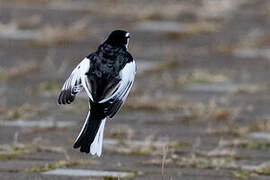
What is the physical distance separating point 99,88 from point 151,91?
202 inches

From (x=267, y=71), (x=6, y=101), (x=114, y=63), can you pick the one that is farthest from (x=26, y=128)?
(x=267, y=71)

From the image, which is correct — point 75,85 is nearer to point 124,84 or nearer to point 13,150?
point 124,84

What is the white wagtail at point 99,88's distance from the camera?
764 cm

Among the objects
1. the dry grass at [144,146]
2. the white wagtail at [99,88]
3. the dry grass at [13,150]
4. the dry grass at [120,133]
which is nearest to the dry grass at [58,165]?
the dry grass at [13,150]

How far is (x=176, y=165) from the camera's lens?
8898mm

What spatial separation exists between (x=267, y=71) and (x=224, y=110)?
3.21 meters

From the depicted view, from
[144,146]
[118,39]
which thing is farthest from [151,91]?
[118,39]

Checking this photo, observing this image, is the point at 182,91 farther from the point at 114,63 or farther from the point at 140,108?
the point at 114,63

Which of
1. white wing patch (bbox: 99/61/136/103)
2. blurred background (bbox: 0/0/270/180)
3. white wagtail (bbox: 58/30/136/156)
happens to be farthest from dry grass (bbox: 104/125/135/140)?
white wing patch (bbox: 99/61/136/103)

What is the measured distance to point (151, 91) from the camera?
12.9 m

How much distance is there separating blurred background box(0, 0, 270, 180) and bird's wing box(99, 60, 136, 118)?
1.45 ft

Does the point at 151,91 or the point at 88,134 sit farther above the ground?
the point at 151,91

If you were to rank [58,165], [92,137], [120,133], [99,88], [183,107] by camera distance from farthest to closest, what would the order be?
[183,107] < [120,133] < [58,165] < [99,88] < [92,137]

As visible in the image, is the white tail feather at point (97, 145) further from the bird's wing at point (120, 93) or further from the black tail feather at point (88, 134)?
the bird's wing at point (120, 93)
